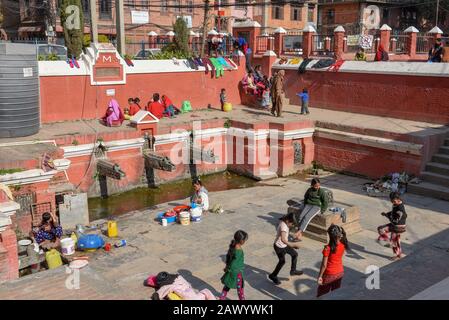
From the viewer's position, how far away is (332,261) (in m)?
6.88

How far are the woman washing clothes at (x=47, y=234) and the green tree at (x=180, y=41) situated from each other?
10.6m

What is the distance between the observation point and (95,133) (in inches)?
542

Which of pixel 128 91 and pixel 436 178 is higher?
pixel 128 91

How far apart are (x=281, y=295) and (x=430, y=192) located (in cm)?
689

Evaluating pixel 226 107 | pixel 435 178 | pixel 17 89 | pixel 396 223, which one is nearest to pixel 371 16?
pixel 226 107

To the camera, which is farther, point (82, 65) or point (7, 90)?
point (82, 65)

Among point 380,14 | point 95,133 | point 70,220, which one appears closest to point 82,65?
point 95,133

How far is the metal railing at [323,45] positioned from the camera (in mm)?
22869

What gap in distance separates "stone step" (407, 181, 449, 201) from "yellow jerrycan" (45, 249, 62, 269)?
9.16 metres

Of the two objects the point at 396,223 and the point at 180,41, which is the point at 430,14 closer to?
the point at 180,41

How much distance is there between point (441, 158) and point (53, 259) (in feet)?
34.2

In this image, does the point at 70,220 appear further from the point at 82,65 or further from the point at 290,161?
the point at 290,161

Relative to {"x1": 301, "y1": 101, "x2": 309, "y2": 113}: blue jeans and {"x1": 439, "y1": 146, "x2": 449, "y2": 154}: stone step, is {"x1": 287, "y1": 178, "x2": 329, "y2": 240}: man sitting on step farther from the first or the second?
{"x1": 301, "y1": 101, "x2": 309, "y2": 113}: blue jeans
